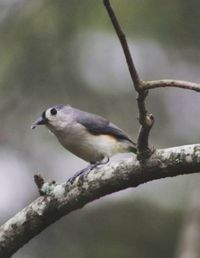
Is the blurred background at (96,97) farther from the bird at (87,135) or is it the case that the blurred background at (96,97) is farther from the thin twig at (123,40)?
the thin twig at (123,40)

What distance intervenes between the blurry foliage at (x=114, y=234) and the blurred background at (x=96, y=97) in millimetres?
11

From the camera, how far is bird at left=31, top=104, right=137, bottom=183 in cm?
502

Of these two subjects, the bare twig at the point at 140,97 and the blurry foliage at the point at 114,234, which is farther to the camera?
the blurry foliage at the point at 114,234

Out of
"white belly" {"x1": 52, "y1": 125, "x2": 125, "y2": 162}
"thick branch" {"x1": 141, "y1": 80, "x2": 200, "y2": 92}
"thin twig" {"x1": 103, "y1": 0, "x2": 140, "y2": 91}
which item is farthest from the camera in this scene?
"white belly" {"x1": 52, "y1": 125, "x2": 125, "y2": 162}

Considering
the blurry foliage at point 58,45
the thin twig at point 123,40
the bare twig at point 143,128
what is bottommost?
the bare twig at point 143,128

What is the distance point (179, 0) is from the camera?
854 cm

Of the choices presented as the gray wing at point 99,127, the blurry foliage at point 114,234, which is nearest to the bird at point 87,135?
the gray wing at point 99,127

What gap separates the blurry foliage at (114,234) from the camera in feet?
24.6

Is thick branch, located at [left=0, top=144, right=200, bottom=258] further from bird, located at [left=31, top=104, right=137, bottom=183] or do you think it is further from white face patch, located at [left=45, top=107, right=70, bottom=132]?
white face patch, located at [left=45, top=107, right=70, bottom=132]

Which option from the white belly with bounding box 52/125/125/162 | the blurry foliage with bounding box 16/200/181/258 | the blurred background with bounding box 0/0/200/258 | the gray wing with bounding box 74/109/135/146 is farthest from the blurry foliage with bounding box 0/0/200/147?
the white belly with bounding box 52/125/125/162

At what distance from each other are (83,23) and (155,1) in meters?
0.82

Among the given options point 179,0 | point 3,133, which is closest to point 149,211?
point 3,133

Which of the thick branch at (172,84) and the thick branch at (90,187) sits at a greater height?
the thick branch at (172,84)

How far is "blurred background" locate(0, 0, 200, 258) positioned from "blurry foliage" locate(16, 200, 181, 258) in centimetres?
1
